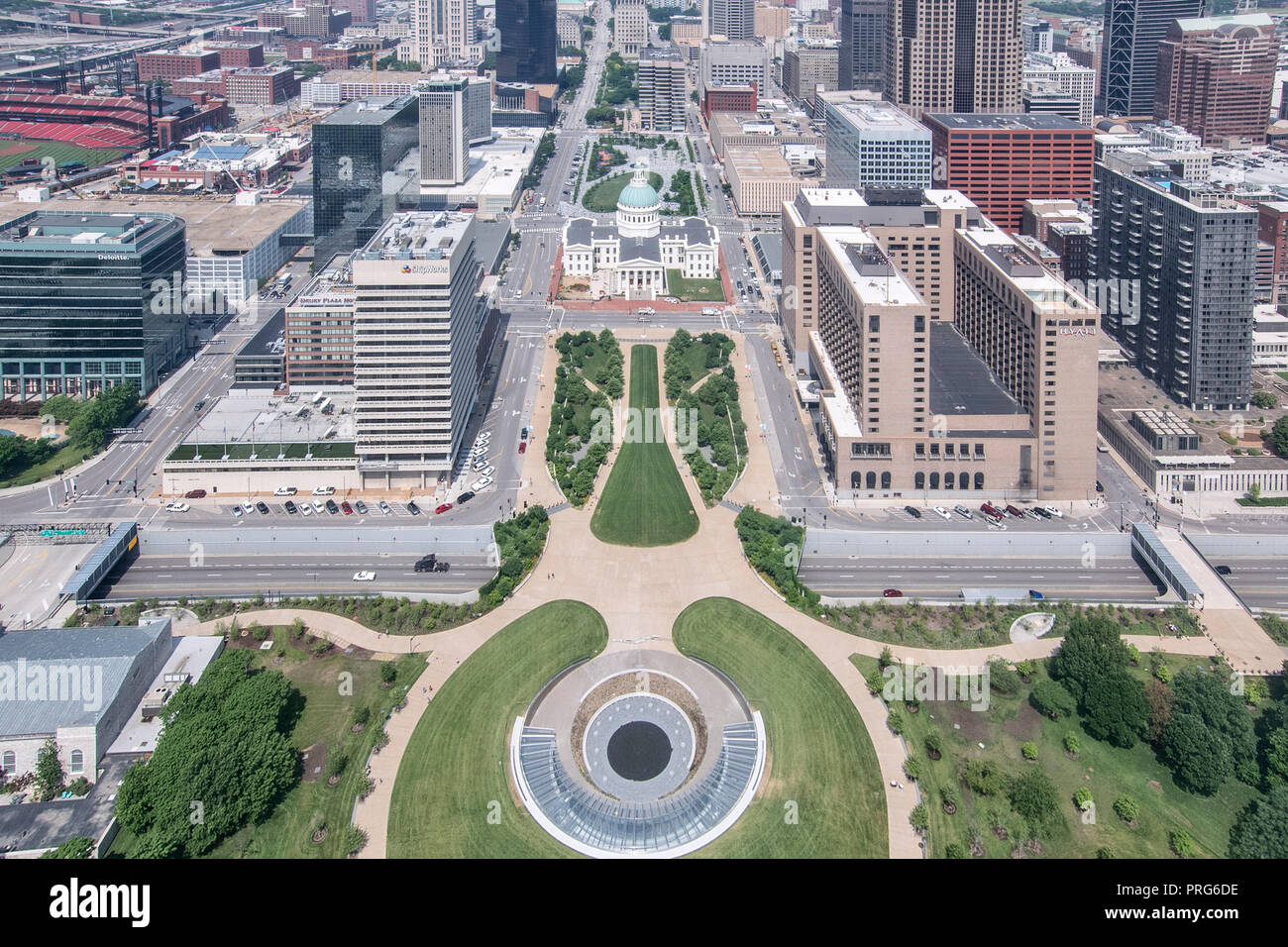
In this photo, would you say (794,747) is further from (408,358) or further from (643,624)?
(408,358)

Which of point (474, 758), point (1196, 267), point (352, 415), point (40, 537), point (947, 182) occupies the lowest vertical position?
point (474, 758)

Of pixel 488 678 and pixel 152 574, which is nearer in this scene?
pixel 488 678

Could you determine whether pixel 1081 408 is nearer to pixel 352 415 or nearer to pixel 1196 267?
pixel 1196 267

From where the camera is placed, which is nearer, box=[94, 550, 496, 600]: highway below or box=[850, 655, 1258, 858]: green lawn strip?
box=[850, 655, 1258, 858]: green lawn strip

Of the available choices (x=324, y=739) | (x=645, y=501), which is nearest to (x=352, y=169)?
(x=645, y=501)

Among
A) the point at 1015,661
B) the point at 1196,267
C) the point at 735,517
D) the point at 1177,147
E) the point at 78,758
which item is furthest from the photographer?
the point at 1177,147

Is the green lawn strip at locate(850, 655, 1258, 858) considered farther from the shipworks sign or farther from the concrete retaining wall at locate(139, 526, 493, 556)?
the shipworks sign

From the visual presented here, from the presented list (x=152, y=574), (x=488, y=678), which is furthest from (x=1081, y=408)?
(x=152, y=574)

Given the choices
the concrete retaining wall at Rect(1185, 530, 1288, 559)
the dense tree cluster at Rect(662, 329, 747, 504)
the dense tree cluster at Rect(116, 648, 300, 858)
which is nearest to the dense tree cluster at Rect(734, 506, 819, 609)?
the dense tree cluster at Rect(662, 329, 747, 504)
